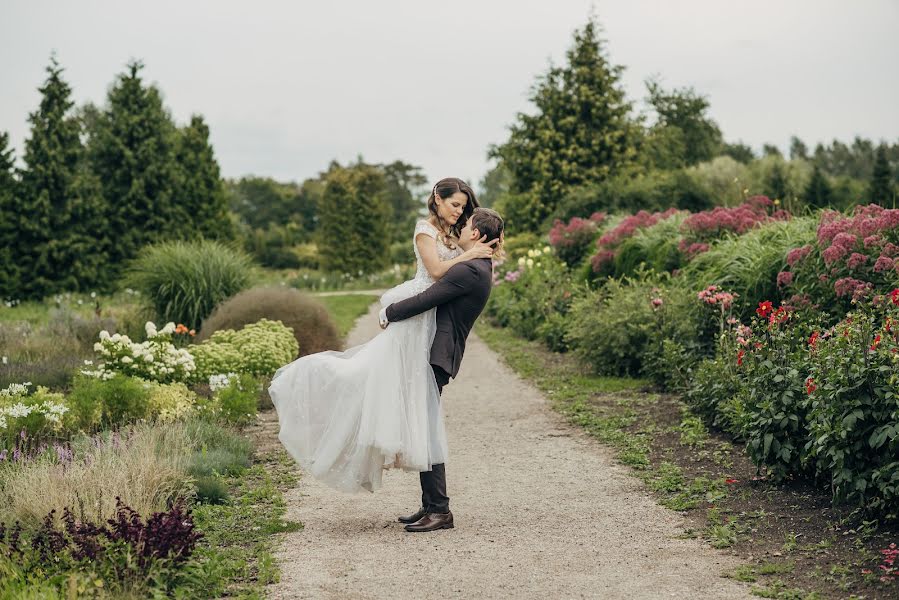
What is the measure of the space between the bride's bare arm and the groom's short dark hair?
0.13ft

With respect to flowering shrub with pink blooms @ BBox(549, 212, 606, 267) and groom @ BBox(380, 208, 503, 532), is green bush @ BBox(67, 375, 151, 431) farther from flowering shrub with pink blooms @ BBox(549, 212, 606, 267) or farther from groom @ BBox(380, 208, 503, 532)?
flowering shrub with pink blooms @ BBox(549, 212, 606, 267)

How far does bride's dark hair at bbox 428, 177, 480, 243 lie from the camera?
5532 mm

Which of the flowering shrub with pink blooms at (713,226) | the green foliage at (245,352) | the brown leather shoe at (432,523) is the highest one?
the flowering shrub with pink blooms at (713,226)

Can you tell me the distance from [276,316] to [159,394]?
373 centimetres

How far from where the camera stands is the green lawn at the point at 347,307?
18.9 metres

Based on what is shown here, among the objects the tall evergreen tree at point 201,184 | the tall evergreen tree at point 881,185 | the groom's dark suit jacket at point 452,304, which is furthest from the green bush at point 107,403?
the tall evergreen tree at point 201,184

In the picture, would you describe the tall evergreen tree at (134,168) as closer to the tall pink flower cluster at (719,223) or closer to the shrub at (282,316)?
the shrub at (282,316)

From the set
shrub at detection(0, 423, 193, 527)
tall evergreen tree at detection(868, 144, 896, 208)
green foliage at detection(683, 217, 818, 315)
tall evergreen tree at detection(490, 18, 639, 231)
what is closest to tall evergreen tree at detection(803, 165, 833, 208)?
tall evergreen tree at detection(868, 144, 896, 208)

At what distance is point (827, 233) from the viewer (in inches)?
347

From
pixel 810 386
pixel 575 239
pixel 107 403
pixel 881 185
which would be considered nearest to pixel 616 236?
pixel 575 239

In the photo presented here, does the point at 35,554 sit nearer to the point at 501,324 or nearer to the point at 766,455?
the point at 766,455

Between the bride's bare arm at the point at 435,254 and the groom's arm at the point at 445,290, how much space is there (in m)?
0.04

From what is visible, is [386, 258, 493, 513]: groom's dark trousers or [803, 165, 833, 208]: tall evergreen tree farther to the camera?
[803, 165, 833, 208]: tall evergreen tree

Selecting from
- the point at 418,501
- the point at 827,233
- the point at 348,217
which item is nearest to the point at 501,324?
the point at 827,233
